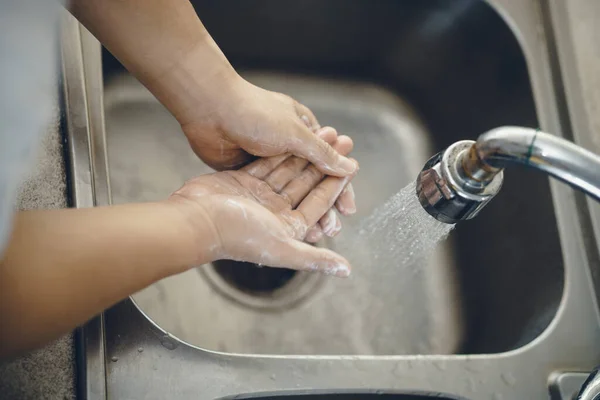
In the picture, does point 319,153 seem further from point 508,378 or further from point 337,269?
A: point 508,378

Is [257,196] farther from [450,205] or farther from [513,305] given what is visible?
[513,305]

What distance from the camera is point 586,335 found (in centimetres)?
60

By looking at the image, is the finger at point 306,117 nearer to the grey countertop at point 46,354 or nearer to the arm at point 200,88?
the arm at point 200,88

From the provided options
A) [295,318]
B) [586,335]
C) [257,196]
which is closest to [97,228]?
[257,196]

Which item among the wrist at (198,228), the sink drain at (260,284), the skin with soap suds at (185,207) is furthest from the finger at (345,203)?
the wrist at (198,228)

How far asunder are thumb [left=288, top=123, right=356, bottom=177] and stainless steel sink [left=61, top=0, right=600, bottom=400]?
15cm

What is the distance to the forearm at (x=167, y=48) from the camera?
538mm

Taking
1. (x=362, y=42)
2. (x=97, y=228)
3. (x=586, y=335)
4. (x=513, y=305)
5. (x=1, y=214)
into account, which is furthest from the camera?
(x=362, y=42)

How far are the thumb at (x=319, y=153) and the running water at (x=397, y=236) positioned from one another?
8 cm

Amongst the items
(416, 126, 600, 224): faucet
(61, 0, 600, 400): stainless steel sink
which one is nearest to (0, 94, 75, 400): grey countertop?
(61, 0, 600, 400): stainless steel sink

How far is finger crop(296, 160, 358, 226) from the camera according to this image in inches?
25.5

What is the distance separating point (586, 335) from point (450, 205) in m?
0.26

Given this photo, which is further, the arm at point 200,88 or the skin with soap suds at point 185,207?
the arm at point 200,88

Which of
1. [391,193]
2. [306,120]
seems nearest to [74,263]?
[306,120]
